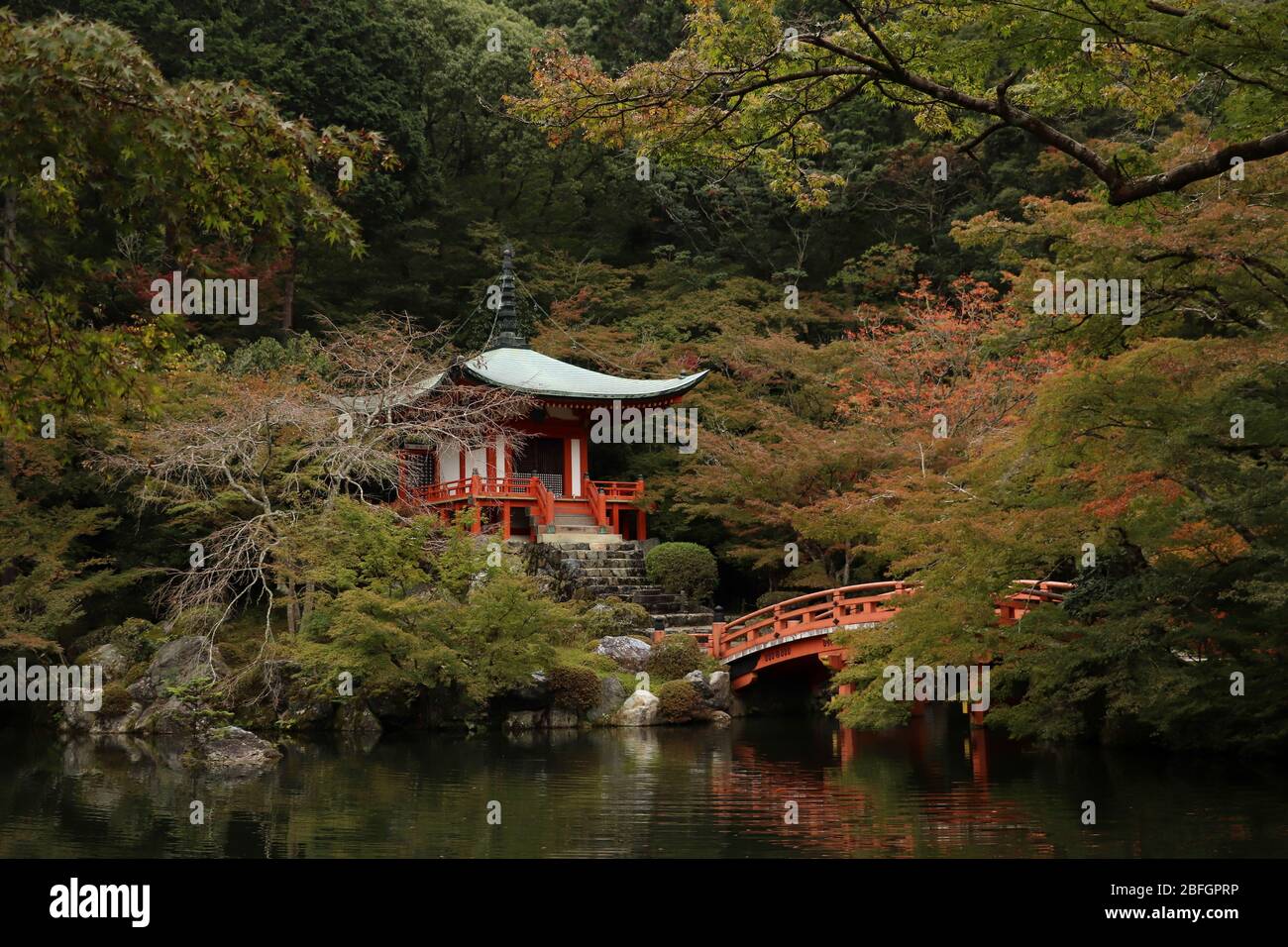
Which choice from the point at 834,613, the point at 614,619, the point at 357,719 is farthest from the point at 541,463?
the point at 834,613

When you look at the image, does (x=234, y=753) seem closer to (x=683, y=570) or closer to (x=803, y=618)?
(x=803, y=618)

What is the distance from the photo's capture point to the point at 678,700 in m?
17.7

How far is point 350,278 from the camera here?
90.2ft

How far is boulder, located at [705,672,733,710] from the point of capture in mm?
18172

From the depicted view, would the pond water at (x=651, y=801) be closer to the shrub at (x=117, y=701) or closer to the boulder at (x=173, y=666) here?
the boulder at (x=173, y=666)

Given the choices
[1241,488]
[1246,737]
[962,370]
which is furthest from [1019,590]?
[962,370]

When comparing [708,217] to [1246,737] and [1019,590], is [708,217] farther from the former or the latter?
[1246,737]

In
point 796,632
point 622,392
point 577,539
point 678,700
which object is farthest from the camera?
point 622,392

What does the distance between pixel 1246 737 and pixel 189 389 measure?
48.9 feet

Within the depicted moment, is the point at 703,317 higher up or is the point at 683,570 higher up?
the point at 703,317

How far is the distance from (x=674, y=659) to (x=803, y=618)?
1937 millimetres

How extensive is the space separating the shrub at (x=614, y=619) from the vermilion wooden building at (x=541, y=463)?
2709mm

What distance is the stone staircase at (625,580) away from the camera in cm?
1986

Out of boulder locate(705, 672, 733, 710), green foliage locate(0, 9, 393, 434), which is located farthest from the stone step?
green foliage locate(0, 9, 393, 434)
